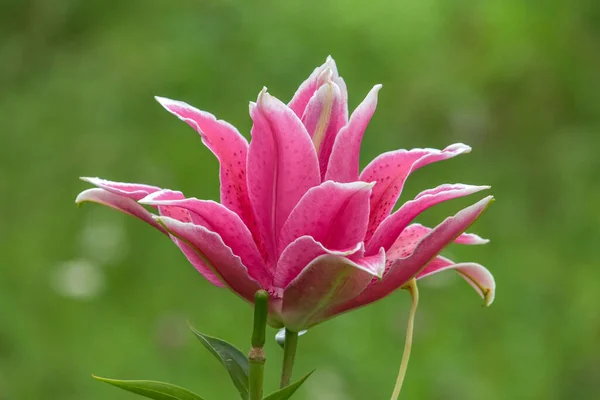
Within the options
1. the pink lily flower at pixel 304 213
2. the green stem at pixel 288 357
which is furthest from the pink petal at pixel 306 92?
the green stem at pixel 288 357

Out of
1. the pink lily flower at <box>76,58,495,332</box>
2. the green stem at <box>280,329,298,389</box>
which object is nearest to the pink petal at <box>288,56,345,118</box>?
the pink lily flower at <box>76,58,495,332</box>

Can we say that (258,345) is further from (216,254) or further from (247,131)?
(247,131)

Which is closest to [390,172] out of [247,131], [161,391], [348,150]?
[348,150]

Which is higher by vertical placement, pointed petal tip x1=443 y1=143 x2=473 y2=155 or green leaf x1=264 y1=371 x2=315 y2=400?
pointed petal tip x1=443 y1=143 x2=473 y2=155

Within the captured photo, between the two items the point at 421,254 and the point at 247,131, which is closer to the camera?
the point at 421,254

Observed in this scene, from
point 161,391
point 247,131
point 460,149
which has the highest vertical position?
point 460,149

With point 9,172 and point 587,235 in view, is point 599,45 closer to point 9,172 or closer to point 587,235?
point 587,235

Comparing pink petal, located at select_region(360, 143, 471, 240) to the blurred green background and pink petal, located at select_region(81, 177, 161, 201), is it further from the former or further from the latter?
the blurred green background
